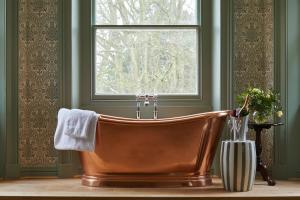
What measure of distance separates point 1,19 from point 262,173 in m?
2.55

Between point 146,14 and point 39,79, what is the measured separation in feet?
3.84

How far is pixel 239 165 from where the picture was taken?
3.34 meters

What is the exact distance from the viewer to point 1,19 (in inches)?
160

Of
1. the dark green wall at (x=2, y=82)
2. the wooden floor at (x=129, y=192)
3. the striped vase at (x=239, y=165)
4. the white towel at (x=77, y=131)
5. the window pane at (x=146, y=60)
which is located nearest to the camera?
the wooden floor at (x=129, y=192)

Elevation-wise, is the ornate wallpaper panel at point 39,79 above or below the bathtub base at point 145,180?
above

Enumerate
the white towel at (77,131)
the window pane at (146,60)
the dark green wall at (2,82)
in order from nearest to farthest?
the white towel at (77,131) → the dark green wall at (2,82) → the window pane at (146,60)

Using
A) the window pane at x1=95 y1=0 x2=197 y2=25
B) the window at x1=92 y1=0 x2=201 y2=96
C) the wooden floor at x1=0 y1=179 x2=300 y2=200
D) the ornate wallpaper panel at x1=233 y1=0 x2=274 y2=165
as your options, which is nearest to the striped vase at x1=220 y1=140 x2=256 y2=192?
the wooden floor at x1=0 y1=179 x2=300 y2=200

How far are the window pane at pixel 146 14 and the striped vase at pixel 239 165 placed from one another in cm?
153

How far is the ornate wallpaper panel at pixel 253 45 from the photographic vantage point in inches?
163

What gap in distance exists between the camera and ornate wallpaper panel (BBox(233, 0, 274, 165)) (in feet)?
13.5

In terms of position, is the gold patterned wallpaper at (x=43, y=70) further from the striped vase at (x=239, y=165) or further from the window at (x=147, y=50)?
the striped vase at (x=239, y=165)

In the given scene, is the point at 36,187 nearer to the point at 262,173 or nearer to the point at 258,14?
the point at 262,173

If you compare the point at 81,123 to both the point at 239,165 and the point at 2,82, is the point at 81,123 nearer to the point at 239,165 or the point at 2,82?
the point at 2,82

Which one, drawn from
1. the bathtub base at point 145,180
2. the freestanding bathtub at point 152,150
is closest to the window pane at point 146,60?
the freestanding bathtub at point 152,150
